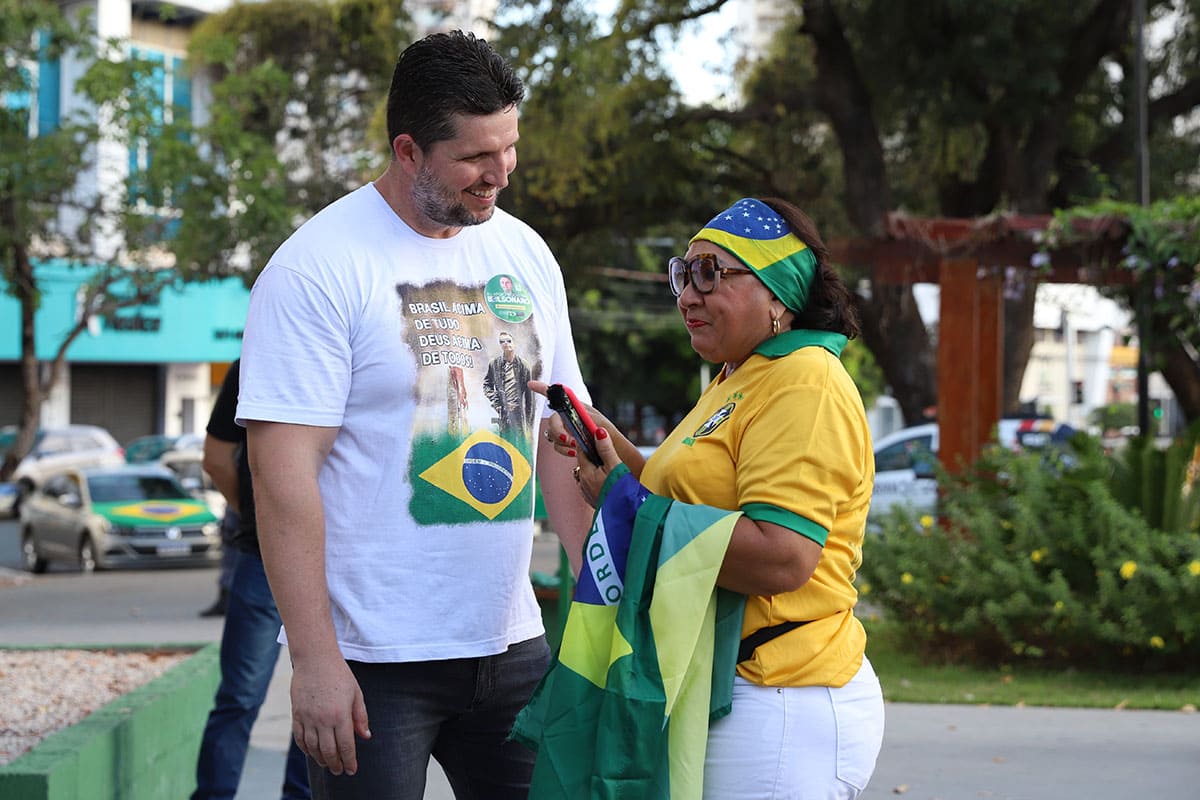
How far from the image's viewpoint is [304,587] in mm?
2498

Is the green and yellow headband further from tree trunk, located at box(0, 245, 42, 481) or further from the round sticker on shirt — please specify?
tree trunk, located at box(0, 245, 42, 481)

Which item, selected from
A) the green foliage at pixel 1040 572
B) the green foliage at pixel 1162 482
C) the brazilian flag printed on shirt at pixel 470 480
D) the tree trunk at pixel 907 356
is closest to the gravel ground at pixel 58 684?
the brazilian flag printed on shirt at pixel 470 480

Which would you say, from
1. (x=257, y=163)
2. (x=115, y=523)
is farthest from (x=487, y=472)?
(x=115, y=523)

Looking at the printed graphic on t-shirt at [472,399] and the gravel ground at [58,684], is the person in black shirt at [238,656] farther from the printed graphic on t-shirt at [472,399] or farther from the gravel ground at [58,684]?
Result: the printed graphic on t-shirt at [472,399]

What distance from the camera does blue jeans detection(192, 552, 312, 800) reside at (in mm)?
4848

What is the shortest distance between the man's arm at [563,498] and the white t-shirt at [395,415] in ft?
0.94

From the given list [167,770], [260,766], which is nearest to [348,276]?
[167,770]

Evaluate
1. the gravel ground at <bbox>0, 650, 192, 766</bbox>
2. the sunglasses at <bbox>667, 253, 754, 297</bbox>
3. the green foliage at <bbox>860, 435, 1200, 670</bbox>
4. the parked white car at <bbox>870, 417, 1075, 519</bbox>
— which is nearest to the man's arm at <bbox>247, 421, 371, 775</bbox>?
the sunglasses at <bbox>667, 253, 754, 297</bbox>

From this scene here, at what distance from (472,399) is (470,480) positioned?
0.15 metres

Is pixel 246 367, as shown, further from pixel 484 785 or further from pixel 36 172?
pixel 36 172

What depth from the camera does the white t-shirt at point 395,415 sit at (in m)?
2.56

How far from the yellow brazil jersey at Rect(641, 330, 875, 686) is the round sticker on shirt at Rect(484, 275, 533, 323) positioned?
0.41 metres

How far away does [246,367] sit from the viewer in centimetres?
253

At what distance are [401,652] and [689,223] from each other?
55.8 feet
